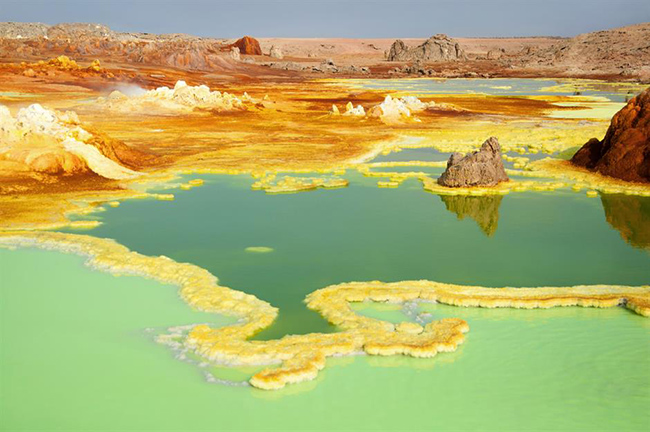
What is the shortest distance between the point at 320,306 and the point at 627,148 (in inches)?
421

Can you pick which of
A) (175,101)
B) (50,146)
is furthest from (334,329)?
(175,101)

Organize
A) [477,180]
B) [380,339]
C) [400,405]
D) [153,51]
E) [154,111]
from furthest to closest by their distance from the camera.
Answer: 1. [153,51]
2. [154,111]
3. [477,180]
4. [380,339]
5. [400,405]

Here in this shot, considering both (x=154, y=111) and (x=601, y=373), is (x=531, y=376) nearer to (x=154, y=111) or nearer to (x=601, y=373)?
(x=601, y=373)

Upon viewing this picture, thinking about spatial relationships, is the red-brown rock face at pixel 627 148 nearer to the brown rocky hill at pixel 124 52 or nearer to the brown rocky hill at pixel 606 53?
the brown rocky hill at pixel 606 53

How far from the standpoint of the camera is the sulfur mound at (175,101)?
2956 centimetres

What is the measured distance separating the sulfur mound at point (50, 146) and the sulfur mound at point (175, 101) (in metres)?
14.0

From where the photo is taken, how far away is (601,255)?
1006 cm

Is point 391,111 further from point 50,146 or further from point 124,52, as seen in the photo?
point 124,52

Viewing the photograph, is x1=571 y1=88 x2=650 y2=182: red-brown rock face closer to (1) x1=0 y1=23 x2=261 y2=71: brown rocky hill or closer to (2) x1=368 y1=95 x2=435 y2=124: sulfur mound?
(2) x1=368 y1=95 x2=435 y2=124: sulfur mound

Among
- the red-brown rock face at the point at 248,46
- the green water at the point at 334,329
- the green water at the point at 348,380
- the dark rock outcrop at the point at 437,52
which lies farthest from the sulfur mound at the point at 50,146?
the dark rock outcrop at the point at 437,52

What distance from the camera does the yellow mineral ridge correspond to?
6.46m

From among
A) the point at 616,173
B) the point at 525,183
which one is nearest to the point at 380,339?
the point at 525,183

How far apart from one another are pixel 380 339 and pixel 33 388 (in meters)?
3.33

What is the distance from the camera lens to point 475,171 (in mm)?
14297
